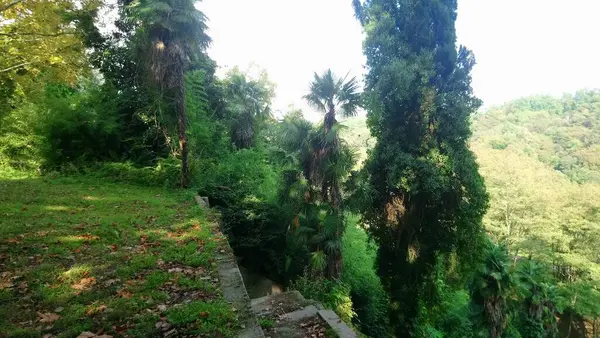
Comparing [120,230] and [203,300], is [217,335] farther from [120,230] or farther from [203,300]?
[120,230]

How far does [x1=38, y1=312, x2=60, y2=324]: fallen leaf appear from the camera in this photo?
3.30 m

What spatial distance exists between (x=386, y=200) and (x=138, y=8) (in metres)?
12.0

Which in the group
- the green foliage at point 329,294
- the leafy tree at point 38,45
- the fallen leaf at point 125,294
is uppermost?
the leafy tree at point 38,45

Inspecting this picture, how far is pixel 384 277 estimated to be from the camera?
48.5ft

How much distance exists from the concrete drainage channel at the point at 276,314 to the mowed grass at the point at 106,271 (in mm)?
176

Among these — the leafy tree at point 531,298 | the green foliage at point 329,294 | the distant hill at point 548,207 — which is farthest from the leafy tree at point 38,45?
the leafy tree at point 531,298

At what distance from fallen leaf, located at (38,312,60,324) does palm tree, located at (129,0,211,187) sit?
→ 28.0ft

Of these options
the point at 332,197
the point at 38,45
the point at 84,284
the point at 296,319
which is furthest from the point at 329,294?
the point at 38,45

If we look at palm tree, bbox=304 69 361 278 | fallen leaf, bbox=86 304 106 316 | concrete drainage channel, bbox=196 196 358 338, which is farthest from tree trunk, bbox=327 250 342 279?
fallen leaf, bbox=86 304 106 316

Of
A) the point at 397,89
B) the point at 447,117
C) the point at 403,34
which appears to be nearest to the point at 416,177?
the point at 447,117

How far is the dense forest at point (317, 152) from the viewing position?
10.9 meters

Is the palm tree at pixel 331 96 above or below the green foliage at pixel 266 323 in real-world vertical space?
above

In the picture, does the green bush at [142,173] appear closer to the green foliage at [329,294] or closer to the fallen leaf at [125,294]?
the green foliage at [329,294]

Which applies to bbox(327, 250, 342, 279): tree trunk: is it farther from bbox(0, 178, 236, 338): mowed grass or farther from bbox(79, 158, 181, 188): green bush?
bbox(79, 158, 181, 188): green bush
